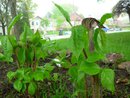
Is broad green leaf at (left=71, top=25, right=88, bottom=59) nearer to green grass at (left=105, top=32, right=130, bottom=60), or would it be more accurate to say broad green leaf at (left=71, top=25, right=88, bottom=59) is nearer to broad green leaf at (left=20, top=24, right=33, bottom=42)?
broad green leaf at (left=20, top=24, right=33, bottom=42)

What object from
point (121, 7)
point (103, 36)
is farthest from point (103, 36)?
point (121, 7)

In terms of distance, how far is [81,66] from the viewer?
106cm

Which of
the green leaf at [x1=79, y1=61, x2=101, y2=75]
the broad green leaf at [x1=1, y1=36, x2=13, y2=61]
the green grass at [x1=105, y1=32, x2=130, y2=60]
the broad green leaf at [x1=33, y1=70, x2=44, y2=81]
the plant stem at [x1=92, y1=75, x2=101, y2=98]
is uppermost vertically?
the broad green leaf at [x1=1, y1=36, x2=13, y2=61]

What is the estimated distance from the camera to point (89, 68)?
105 centimetres

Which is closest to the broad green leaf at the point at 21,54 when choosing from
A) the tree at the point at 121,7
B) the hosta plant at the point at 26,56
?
the hosta plant at the point at 26,56

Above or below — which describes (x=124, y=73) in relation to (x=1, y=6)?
below

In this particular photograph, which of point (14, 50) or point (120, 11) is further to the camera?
point (120, 11)

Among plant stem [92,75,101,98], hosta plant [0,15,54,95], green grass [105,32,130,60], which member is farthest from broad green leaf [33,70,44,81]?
green grass [105,32,130,60]

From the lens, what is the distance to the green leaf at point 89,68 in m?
1.04

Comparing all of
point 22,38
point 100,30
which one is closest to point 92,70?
point 100,30

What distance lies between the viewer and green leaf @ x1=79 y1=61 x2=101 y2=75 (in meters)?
1.04

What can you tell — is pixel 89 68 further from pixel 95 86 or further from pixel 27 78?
pixel 27 78

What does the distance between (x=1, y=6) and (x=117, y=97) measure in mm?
20154

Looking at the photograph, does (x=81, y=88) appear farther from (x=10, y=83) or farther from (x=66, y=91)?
(x=10, y=83)
